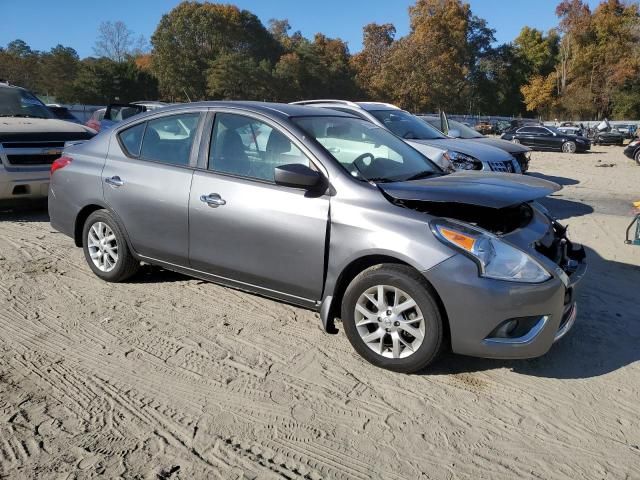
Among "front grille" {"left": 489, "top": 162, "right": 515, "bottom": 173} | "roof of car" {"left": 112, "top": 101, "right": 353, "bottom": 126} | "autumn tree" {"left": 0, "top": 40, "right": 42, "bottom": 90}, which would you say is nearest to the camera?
"roof of car" {"left": 112, "top": 101, "right": 353, "bottom": 126}

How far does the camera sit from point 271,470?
8.84 feet

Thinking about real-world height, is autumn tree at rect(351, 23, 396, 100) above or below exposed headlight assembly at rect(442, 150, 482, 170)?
above

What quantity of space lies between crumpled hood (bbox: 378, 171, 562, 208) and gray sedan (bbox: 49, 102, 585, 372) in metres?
0.01

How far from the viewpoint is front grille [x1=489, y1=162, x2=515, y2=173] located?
8.80m

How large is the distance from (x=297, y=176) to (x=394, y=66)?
52441mm

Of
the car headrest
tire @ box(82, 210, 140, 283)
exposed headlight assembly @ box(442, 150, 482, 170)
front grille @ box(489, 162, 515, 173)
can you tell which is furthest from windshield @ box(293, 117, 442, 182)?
front grille @ box(489, 162, 515, 173)

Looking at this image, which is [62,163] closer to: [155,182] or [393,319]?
[155,182]

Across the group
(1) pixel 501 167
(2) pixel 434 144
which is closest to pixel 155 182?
(2) pixel 434 144

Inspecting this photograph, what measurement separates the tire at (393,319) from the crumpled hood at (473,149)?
219 inches

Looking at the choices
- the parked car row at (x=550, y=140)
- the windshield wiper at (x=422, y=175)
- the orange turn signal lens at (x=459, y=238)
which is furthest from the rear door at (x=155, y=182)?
the parked car row at (x=550, y=140)

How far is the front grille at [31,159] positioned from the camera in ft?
24.4

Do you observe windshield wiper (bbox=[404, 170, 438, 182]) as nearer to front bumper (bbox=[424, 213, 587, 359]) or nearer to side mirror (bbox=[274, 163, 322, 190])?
side mirror (bbox=[274, 163, 322, 190])

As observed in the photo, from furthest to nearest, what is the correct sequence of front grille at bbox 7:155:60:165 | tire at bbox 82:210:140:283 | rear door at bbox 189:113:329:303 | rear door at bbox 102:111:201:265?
front grille at bbox 7:155:60:165 < tire at bbox 82:210:140:283 < rear door at bbox 102:111:201:265 < rear door at bbox 189:113:329:303

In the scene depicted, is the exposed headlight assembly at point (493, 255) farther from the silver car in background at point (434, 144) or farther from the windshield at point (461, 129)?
the windshield at point (461, 129)
